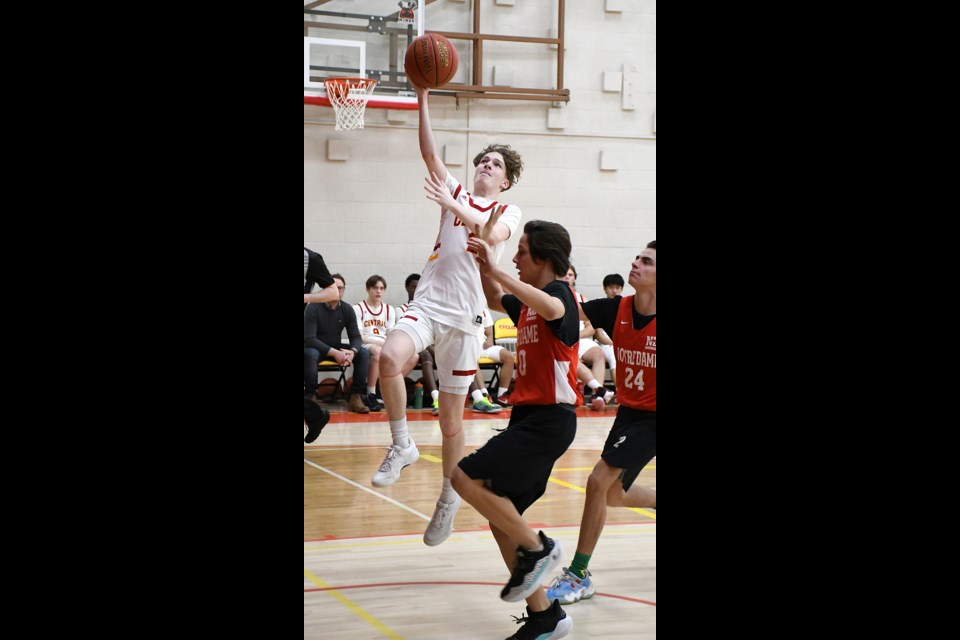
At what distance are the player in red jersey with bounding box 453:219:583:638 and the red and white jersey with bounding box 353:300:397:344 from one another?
672 cm

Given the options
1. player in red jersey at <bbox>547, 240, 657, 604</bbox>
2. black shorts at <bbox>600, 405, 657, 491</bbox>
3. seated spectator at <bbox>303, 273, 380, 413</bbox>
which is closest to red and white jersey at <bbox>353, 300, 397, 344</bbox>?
seated spectator at <bbox>303, 273, 380, 413</bbox>

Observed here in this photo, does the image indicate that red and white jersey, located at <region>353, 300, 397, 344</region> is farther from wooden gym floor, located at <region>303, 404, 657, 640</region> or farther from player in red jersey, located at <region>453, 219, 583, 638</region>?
player in red jersey, located at <region>453, 219, 583, 638</region>

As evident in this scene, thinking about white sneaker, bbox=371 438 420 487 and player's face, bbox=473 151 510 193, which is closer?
white sneaker, bbox=371 438 420 487

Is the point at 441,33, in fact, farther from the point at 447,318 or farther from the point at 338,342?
the point at 447,318

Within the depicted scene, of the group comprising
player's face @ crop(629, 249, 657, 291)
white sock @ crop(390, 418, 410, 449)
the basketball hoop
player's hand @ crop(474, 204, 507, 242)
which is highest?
the basketball hoop

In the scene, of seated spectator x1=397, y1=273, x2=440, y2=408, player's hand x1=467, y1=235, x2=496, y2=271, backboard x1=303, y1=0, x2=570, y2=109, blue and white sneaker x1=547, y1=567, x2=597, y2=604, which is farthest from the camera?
backboard x1=303, y1=0, x2=570, y2=109

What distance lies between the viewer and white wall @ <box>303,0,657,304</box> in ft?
36.1

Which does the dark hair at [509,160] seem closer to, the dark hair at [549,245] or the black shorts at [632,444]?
the dark hair at [549,245]

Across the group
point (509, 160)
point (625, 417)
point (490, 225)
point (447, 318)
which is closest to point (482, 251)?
point (490, 225)

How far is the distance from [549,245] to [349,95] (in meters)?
6.97

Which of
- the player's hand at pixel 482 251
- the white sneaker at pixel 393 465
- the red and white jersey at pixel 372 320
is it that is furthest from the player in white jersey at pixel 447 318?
the red and white jersey at pixel 372 320

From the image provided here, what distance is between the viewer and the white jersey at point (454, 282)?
4.74 metres
